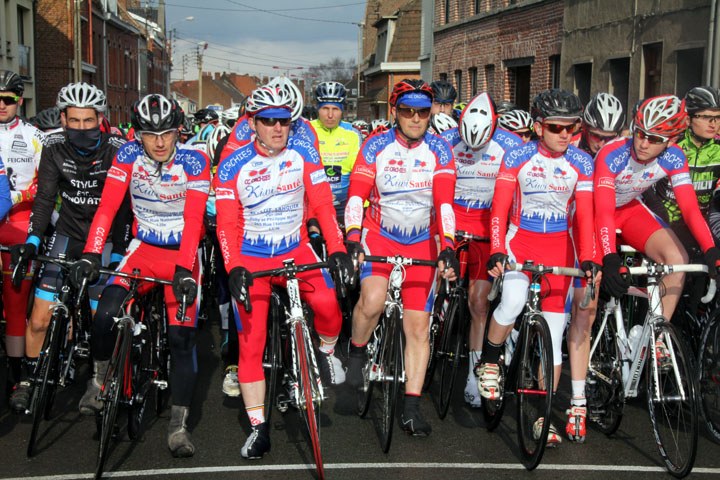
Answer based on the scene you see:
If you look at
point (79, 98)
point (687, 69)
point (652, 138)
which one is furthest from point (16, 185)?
point (687, 69)

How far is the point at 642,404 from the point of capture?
673 centimetres

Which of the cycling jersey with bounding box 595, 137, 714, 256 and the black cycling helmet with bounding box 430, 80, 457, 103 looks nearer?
the cycling jersey with bounding box 595, 137, 714, 256

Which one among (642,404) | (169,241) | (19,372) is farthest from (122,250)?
(642,404)

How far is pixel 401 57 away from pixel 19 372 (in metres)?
52.2

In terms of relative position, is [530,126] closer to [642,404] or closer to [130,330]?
[642,404]

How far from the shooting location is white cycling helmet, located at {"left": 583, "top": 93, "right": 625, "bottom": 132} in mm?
6613

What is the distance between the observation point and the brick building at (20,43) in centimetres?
3478

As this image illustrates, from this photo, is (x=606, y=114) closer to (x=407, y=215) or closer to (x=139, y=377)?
(x=407, y=215)

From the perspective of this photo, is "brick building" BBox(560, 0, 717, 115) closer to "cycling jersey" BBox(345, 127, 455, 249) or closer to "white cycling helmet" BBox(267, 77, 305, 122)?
"cycling jersey" BBox(345, 127, 455, 249)

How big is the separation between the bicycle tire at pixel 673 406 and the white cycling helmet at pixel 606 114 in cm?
197

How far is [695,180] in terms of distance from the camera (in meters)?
6.98

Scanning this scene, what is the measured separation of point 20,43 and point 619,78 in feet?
92.5

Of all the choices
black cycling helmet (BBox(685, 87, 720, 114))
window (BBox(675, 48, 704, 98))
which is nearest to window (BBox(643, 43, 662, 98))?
window (BBox(675, 48, 704, 98))

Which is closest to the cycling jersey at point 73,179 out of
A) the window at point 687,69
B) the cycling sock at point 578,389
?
the cycling sock at point 578,389
